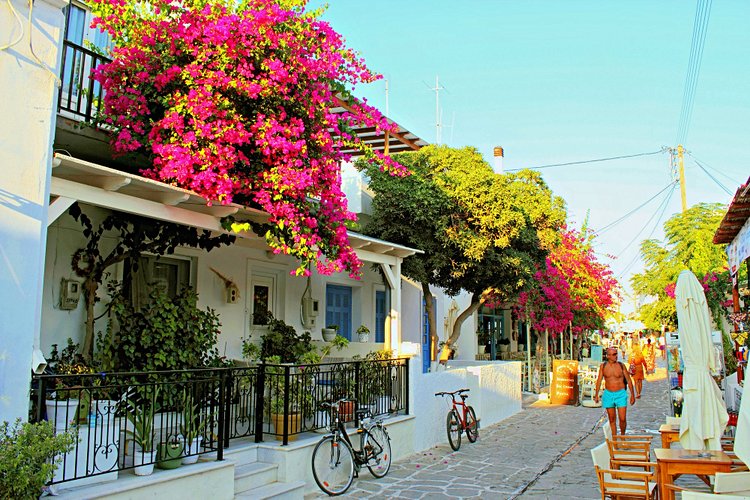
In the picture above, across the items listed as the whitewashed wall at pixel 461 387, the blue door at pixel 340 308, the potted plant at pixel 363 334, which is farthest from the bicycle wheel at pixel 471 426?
the blue door at pixel 340 308

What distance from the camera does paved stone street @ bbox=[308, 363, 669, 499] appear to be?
8055mm

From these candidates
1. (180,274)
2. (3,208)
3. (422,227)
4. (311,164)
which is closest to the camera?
(3,208)

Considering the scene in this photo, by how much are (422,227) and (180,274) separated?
5559 millimetres

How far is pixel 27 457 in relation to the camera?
4.31 m

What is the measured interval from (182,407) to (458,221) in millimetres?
7812

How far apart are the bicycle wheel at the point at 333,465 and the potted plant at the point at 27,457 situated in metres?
3.64

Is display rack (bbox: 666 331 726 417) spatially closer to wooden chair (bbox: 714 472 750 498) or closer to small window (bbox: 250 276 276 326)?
wooden chair (bbox: 714 472 750 498)

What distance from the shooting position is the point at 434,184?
13500 millimetres

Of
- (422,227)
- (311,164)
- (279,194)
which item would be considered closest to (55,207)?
(279,194)

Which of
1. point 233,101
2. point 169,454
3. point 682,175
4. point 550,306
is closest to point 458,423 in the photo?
point 169,454

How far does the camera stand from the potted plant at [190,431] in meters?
6.34

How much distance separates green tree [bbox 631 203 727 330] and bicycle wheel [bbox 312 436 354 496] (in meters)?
15.1

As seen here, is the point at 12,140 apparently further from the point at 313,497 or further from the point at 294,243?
the point at 313,497

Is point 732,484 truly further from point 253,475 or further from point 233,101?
point 233,101
